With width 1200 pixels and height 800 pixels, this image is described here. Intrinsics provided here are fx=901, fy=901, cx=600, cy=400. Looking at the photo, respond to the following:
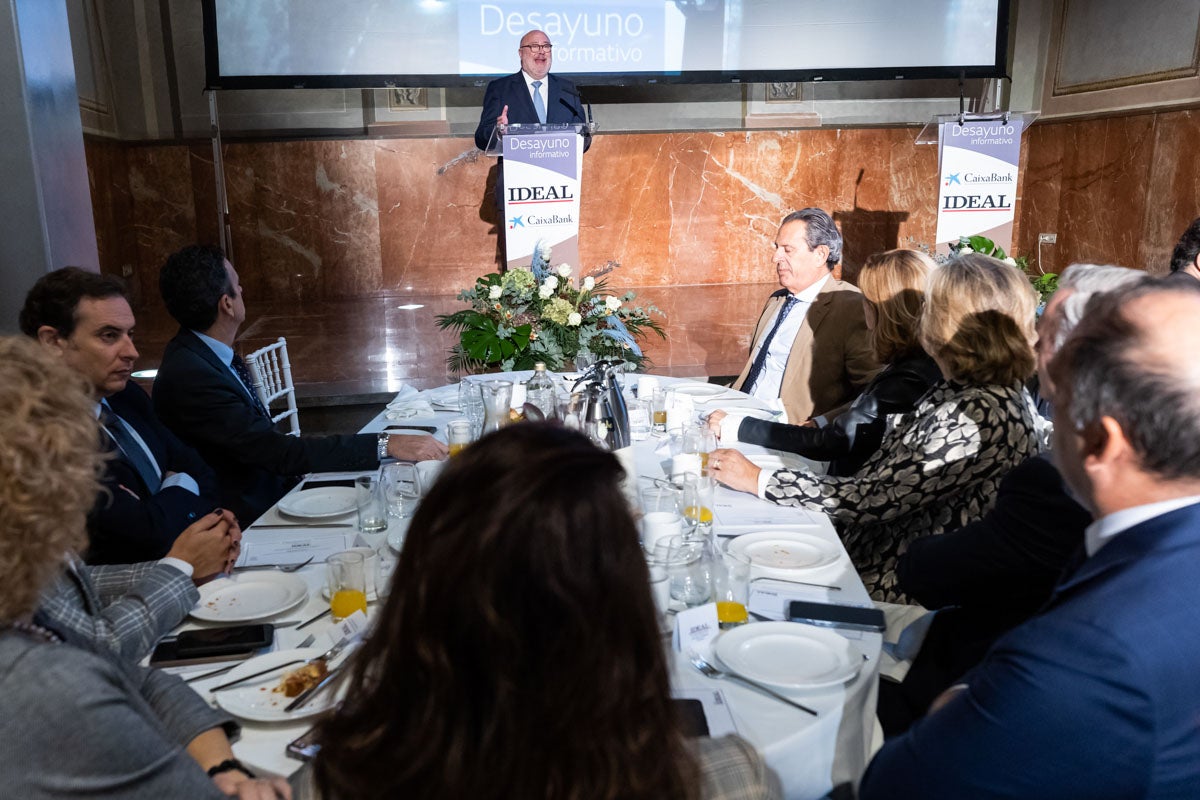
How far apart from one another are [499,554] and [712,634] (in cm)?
90

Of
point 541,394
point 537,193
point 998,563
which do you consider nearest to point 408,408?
point 541,394

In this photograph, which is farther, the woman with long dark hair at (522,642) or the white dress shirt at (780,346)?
the white dress shirt at (780,346)

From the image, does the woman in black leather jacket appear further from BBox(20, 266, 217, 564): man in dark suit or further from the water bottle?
BBox(20, 266, 217, 564): man in dark suit

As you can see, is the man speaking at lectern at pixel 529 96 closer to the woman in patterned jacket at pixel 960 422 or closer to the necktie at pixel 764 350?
the necktie at pixel 764 350

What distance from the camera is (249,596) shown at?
5.78ft

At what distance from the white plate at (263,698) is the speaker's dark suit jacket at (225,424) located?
1231 millimetres

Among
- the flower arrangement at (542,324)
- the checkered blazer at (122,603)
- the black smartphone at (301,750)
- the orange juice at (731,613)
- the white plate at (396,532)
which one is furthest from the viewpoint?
the flower arrangement at (542,324)

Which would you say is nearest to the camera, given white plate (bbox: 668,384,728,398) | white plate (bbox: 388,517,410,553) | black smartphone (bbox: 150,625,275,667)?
black smartphone (bbox: 150,625,275,667)

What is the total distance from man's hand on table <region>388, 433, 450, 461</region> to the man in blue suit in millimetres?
1582

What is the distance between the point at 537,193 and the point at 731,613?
423 cm

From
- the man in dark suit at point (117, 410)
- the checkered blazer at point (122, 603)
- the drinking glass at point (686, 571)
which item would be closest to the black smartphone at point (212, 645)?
the checkered blazer at point (122, 603)

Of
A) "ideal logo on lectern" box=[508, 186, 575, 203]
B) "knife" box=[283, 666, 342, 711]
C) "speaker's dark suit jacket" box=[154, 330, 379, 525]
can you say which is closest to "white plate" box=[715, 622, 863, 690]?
"knife" box=[283, 666, 342, 711]

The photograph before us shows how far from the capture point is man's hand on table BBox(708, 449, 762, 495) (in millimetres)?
2328

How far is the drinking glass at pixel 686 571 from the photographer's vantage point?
1.64 metres
